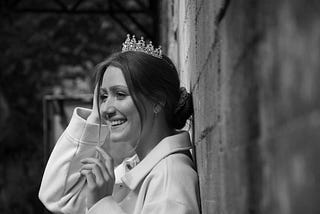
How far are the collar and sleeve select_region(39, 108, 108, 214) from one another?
0.59 metres

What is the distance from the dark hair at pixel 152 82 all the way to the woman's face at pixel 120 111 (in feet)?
0.08

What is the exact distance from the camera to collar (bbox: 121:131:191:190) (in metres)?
2.47

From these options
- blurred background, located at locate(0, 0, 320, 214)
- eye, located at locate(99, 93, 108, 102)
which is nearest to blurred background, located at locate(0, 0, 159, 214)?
eye, located at locate(99, 93, 108, 102)

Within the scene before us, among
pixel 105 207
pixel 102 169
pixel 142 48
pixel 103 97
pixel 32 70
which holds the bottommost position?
pixel 105 207

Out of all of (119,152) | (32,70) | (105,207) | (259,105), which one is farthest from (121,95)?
(32,70)

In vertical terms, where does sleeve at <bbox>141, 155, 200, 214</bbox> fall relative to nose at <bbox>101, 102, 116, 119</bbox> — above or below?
below

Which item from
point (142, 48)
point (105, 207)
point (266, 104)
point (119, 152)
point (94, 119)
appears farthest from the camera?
point (119, 152)

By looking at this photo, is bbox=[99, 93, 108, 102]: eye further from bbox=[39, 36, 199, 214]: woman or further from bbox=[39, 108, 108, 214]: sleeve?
bbox=[39, 108, 108, 214]: sleeve

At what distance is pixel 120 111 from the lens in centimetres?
258

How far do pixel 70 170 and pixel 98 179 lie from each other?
0.66 meters

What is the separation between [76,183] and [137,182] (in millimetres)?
700

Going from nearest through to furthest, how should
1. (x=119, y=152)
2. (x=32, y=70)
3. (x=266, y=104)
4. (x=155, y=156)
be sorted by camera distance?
(x=266, y=104) → (x=155, y=156) → (x=119, y=152) → (x=32, y=70)

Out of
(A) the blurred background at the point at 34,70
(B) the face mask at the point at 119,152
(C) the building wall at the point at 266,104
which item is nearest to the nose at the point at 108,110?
(B) the face mask at the point at 119,152

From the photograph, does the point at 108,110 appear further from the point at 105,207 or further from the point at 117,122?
the point at 105,207
